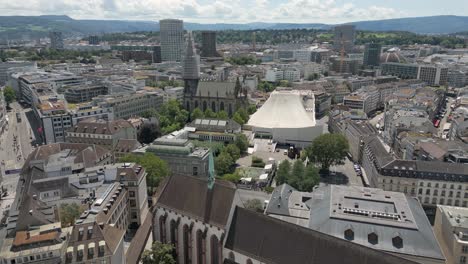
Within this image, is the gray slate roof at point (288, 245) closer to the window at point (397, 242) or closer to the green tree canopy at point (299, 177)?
the window at point (397, 242)

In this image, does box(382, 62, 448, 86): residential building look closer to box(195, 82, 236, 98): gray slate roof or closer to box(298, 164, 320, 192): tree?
box(195, 82, 236, 98): gray slate roof

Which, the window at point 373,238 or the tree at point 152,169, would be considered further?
the tree at point 152,169

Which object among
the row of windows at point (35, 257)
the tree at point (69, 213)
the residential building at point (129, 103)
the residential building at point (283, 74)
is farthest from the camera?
the residential building at point (283, 74)

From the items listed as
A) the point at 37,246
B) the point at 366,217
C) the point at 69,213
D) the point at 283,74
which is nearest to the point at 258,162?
the point at 366,217

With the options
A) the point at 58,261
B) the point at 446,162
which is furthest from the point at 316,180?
the point at 58,261

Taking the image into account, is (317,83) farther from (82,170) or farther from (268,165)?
(82,170)

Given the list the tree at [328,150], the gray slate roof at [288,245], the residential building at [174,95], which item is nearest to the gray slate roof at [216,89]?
the residential building at [174,95]

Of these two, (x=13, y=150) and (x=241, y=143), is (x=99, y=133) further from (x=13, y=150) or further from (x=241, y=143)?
(x=241, y=143)

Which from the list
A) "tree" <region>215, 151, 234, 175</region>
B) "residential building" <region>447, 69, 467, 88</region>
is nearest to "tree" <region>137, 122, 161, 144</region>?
"tree" <region>215, 151, 234, 175</region>
